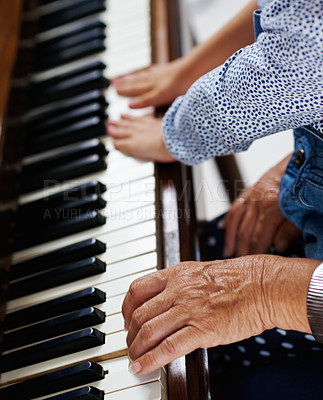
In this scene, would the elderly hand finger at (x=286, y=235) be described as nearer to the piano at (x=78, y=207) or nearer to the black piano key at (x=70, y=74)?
the piano at (x=78, y=207)

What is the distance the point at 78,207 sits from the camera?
1.03 m

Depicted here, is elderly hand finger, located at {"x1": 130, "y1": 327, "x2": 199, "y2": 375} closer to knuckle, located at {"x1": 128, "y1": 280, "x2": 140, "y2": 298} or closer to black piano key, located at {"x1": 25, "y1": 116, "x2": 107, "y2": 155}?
knuckle, located at {"x1": 128, "y1": 280, "x2": 140, "y2": 298}

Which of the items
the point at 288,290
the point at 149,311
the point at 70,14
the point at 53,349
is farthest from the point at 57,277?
the point at 70,14

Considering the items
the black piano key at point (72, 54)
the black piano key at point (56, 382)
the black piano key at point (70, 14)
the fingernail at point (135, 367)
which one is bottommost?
the black piano key at point (56, 382)

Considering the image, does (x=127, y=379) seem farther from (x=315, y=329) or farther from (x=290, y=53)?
(x=290, y=53)

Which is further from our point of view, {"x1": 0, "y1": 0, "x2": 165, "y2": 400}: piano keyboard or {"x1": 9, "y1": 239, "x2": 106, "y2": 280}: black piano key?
{"x1": 9, "y1": 239, "x2": 106, "y2": 280}: black piano key

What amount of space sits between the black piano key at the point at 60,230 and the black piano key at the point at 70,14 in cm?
77

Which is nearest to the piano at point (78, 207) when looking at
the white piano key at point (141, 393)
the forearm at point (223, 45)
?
the white piano key at point (141, 393)

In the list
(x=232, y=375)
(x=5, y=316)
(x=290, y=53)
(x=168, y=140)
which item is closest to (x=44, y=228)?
(x=5, y=316)

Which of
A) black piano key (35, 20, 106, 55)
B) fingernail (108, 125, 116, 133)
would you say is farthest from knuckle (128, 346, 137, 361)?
black piano key (35, 20, 106, 55)

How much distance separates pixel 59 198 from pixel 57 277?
8.3 inches

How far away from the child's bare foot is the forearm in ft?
0.57

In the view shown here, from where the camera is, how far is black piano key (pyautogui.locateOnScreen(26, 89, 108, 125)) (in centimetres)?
125

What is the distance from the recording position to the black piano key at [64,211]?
1.03 meters
